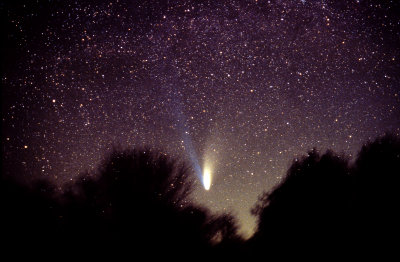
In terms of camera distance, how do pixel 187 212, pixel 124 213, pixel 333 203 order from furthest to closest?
pixel 187 212
pixel 333 203
pixel 124 213

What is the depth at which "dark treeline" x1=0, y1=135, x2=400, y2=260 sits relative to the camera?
400cm

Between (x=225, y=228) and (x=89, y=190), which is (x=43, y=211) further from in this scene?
(x=225, y=228)

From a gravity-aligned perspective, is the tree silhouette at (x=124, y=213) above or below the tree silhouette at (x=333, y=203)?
above

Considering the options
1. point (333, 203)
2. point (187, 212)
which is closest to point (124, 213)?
point (187, 212)

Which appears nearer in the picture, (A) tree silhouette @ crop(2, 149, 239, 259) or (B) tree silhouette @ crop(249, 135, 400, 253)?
(A) tree silhouette @ crop(2, 149, 239, 259)

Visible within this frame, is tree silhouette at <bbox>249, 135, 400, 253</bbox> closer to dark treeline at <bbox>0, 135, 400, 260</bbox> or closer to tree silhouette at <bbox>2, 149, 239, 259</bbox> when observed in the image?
dark treeline at <bbox>0, 135, 400, 260</bbox>

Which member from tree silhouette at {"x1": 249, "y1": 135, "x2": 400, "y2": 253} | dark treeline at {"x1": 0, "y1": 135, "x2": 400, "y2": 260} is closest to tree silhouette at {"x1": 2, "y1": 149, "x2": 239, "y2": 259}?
dark treeline at {"x1": 0, "y1": 135, "x2": 400, "y2": 260}

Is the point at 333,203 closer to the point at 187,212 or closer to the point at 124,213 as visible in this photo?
the point at 187,212

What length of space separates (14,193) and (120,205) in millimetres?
2301

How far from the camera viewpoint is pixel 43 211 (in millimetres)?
4043

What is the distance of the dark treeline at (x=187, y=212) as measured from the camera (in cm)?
400

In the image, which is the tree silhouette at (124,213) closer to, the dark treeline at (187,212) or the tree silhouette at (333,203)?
the dark treeline at (187,212)

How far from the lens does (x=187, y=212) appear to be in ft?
19.0

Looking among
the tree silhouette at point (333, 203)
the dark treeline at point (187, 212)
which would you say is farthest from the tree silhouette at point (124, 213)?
the tree silhouette at point (333, 203)
